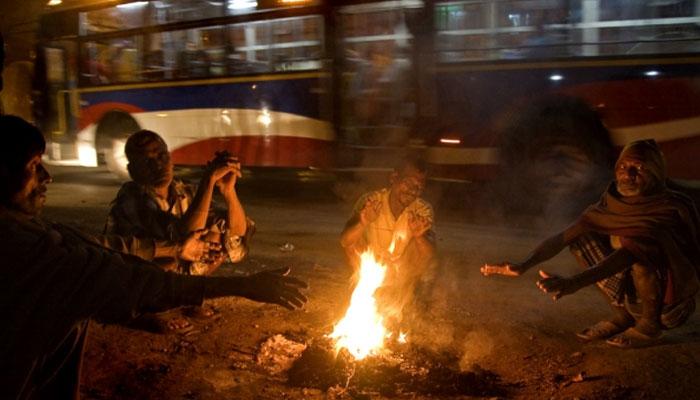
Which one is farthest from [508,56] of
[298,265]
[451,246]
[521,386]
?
[521,386]

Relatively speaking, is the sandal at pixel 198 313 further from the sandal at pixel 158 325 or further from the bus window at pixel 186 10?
the bus window at pixel 186 10

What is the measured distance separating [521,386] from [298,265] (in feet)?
10.6

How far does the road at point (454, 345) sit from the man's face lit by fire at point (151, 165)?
1085 mm

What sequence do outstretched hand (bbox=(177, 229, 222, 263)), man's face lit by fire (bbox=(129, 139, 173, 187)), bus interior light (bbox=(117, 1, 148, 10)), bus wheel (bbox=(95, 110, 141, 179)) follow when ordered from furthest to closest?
bus wheel (bbox=(95, 110, 141, 179))
bus interior light (bbox=(117, 1, 148, 10))
man's face lit by fire (bbox=(129, 139, 173, 187))
outstretched hand (bbox=(177, 229, 222, 263))

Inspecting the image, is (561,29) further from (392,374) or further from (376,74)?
(392,374)

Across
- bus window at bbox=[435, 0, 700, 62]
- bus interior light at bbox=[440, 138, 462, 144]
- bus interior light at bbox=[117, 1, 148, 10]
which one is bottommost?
bus interior light at bbox=[440, 138, 462, 144]

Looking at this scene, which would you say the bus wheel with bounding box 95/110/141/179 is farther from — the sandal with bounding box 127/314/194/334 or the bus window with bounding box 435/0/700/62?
the sandal with bounding box 127/314/194/334

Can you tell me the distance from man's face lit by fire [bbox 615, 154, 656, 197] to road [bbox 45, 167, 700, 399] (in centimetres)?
102

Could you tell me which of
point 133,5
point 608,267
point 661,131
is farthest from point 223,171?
point 133,5

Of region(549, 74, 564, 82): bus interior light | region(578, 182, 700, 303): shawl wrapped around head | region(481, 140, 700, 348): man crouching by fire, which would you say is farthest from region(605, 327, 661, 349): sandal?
region(549, 74, 564, 82): bus interior light

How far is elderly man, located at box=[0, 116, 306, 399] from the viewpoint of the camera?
1710mm

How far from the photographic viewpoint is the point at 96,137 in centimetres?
1289

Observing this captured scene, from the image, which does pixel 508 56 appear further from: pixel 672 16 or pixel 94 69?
pixel 94 69

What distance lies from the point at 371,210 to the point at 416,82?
4.66 m
